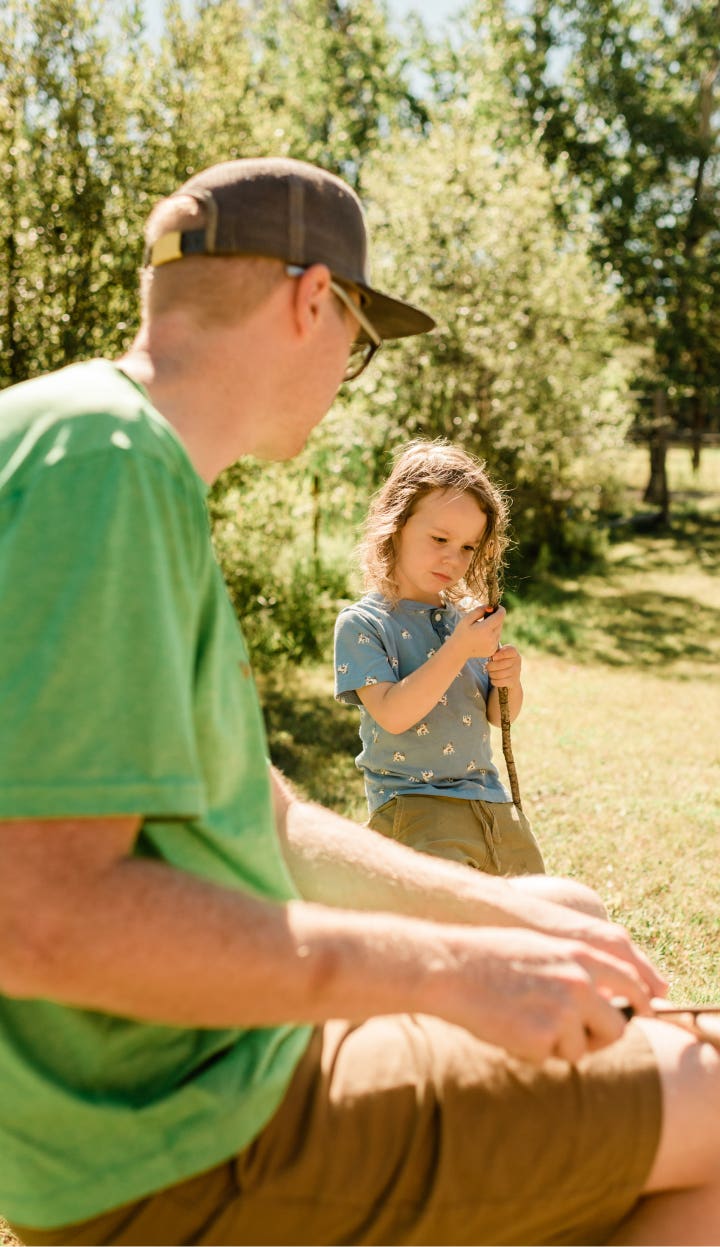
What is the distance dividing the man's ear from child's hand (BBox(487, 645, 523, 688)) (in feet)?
6.49

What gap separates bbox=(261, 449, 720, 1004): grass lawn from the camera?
4.61m

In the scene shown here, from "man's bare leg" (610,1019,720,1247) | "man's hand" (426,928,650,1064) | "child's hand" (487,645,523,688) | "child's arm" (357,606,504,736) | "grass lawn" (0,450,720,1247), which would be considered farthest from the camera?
"grass lawn" (0,450,720,1247)

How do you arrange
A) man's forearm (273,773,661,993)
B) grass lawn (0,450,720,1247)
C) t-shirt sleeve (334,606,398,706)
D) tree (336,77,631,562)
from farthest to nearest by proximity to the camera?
tree (336,77,631,562) → grass lawn (0,450,720,1247) → t-shirt sleeve (334,606,398,706) → man's forearm (273,773,661,993)

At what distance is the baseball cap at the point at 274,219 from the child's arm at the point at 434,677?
160 centimetres

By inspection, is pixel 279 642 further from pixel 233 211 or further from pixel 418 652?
pixel 233 211

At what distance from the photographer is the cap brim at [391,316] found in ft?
5.84

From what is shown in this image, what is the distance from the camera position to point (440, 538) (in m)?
3.44

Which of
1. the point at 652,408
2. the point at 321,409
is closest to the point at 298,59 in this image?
the point at 652,408

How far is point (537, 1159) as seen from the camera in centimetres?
132

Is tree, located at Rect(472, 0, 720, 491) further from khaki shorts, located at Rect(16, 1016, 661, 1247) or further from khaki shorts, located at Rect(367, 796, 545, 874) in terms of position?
khaki shorts, located at Rect(16, 1016, 661, 1247)

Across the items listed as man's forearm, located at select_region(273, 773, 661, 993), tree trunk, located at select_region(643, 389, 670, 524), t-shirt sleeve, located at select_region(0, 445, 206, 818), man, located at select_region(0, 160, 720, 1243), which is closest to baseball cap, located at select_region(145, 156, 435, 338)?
man, located at select_region(0, 160, 720, 1243)

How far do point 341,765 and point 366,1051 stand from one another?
17.1 feet

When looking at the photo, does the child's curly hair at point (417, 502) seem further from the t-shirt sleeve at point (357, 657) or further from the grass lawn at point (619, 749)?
the grass lawn at point (619, 749)

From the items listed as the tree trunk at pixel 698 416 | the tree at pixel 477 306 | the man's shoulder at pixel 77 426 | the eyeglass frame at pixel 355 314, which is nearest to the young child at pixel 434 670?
the eyeglass frame at pixel 355 314
